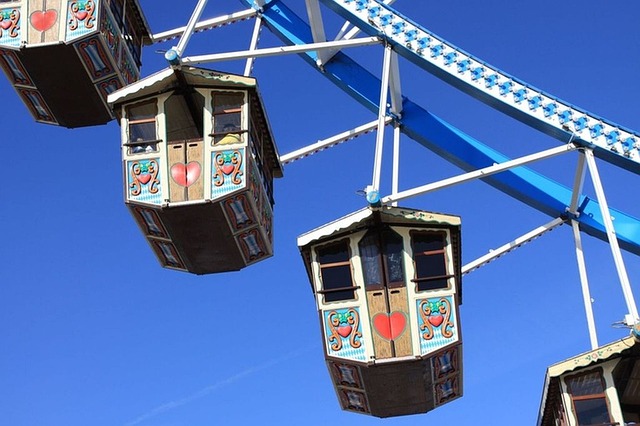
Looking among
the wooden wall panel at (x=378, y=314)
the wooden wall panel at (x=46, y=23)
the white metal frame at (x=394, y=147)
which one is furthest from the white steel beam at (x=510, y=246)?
the wooden wall panel at (x=46, y=23)

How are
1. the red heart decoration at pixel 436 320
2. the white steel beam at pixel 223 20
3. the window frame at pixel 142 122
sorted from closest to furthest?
the red heart decoration at pixel 436 320 < the window frame at pixel 142 122 < the white steel beam at pixel 223 20

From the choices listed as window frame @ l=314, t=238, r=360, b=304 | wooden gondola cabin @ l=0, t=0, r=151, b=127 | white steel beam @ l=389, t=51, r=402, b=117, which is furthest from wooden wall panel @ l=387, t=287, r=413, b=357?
wooden gondola cabin @ l=0, t=0, r=151, b=127

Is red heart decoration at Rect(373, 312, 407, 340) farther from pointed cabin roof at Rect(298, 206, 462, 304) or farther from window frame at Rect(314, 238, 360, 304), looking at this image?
pointed cabin roof at Rect(298, 206, 462, 304)

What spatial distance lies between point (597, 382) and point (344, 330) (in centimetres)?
249

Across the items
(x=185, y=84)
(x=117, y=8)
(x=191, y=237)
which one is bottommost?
(x=191, y=237)

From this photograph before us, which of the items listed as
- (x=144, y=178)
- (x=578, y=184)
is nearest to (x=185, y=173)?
(x=144, y=178)

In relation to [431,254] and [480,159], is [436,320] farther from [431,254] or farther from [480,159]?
[480,159]

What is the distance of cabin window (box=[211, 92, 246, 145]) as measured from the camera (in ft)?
45.4

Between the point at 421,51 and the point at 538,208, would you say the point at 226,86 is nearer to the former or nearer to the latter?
the point at 421,51

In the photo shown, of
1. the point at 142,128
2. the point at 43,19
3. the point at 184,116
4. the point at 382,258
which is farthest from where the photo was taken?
the point at 43,19

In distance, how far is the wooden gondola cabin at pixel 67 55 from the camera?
15.0 m

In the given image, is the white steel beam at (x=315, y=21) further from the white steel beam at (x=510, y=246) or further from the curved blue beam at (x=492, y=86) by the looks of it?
the white steel beam at (x=510, y=246)

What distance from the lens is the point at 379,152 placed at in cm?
1315

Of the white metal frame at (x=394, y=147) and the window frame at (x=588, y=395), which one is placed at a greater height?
the white metal frame at (x=394, y=147)
